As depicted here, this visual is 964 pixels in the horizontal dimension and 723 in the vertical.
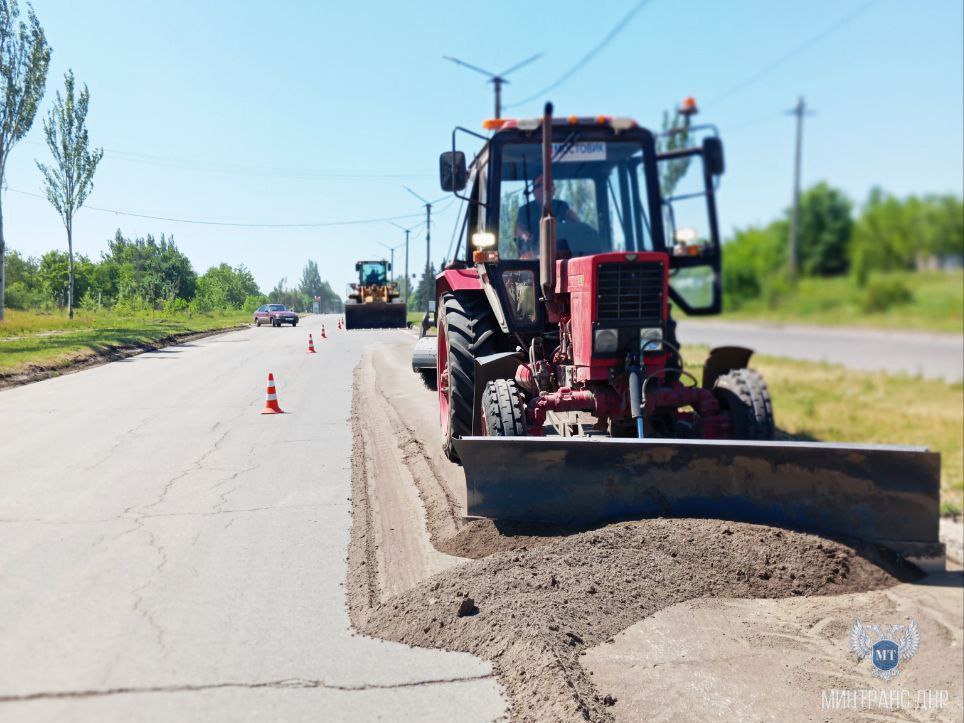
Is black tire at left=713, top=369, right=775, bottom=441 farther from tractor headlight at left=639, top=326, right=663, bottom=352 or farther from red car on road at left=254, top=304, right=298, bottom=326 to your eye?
red car on road at left=254, top=304, right=298, bottom=326

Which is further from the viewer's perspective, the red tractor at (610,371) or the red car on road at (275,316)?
the red car on road at (275,316)

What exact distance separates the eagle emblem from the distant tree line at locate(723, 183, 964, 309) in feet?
7.24

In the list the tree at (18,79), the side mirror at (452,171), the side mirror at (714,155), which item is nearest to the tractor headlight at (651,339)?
the side mirror at (714,155)

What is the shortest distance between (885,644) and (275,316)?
49.8 meters

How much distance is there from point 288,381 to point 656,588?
12643mm

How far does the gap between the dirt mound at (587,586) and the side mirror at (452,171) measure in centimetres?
370

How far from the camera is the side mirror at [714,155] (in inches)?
254

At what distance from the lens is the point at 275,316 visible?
51.0 m

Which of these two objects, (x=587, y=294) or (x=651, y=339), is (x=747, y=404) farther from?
(x=587, y=294)

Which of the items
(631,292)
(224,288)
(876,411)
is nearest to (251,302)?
(224,288)

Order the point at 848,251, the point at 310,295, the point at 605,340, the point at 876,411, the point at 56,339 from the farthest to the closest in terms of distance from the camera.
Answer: the point at 310,295, the point at 56,339, the point at 876,411, the point at 848,251, the point at 605,340

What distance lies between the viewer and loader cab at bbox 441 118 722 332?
22.5 ft

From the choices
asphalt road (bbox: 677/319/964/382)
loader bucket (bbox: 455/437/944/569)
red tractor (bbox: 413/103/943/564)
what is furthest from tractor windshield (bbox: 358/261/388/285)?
loader bucket (bbox: 455/437/944/569)

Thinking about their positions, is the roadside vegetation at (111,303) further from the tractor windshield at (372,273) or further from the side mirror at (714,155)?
the side mirror at (714,155)
